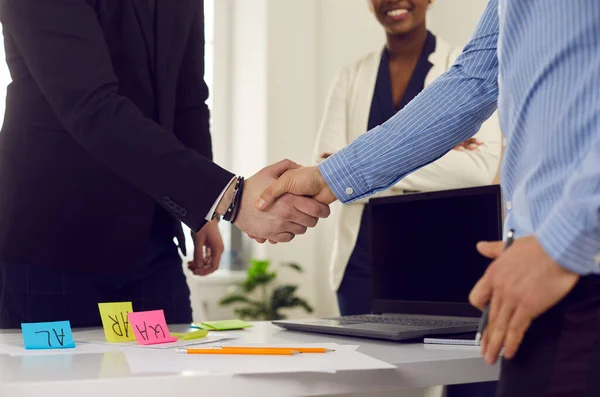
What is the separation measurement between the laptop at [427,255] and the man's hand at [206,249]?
0.36 m

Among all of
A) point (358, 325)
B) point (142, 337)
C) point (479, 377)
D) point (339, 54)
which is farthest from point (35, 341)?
point (339, 54)

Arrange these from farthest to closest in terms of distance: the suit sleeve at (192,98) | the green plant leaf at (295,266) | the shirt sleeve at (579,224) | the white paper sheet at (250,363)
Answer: the green plant leaf at (295,266) < the suit sleeve at (192,98) < the white paper sheet at (250,363) < the shirt sleeve at (579,224)

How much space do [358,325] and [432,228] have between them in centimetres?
34

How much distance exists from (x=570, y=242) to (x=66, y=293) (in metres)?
0.99

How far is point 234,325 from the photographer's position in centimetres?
129

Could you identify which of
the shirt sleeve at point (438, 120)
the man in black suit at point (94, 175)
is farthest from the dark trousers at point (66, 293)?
Result: the shirt sleeve at point (438, 120)

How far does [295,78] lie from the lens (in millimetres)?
5309

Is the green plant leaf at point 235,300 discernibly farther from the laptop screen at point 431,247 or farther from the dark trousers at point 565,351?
the dark trousers at point 565,351

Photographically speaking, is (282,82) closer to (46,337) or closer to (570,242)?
(46,337)

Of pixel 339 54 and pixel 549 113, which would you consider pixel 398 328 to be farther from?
pixel 339 54

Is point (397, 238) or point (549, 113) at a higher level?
point (549, 113)

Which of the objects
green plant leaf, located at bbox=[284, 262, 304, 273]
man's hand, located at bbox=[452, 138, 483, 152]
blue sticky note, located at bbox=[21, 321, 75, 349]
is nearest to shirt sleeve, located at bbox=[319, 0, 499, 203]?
blue sticky note, located at bbox=[21, 321, 75, 349]

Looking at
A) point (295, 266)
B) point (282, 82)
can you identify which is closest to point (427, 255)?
point (295, 266)

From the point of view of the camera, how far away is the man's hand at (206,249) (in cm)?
168
